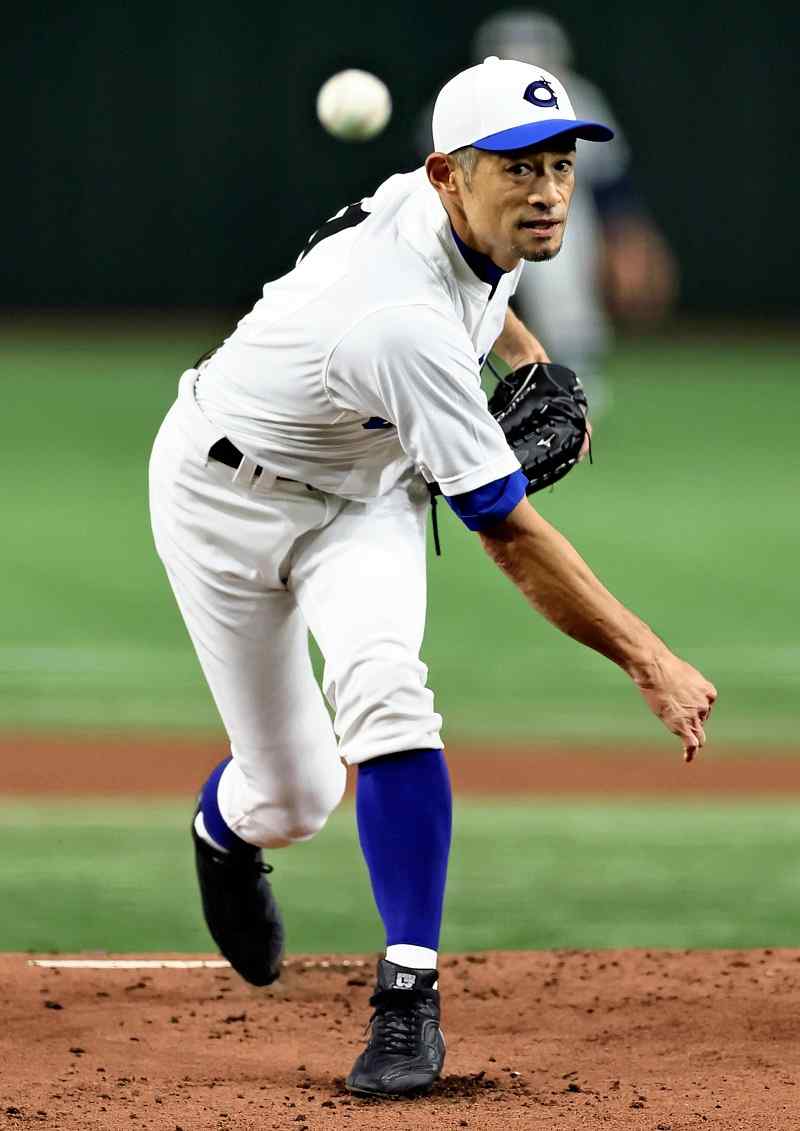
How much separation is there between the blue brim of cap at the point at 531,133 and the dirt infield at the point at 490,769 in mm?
3144

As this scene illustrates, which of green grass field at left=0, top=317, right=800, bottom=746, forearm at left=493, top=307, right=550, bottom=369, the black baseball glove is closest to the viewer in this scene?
the black baseball glove

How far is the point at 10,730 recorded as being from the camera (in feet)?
23.6

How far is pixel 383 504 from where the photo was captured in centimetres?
410

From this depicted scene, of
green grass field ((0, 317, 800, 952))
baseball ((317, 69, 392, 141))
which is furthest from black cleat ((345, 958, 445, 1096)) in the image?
baseball ((317, 69, 392, 141))

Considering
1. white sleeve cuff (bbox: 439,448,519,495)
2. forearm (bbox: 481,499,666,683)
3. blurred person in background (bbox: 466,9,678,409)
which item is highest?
blurred person in background (bbox: 466,9,678,409)

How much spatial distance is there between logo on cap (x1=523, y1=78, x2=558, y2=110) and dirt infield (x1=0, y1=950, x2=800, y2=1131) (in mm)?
1825

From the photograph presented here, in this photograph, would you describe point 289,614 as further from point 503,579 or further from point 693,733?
point 503,579

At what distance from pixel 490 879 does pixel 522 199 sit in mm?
2467

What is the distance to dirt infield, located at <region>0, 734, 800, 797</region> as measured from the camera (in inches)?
254

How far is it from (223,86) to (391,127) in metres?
1.81

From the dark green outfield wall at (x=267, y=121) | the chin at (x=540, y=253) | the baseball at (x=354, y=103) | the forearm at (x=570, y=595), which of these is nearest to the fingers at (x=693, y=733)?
the forearm at (x=570, y=595)

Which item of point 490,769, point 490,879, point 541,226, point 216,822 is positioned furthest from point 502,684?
point 541,226

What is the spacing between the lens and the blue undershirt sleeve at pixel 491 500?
3.66 meters

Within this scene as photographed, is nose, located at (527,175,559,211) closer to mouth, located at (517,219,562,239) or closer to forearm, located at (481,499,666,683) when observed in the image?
mouth, located at (517,219,562,239)
